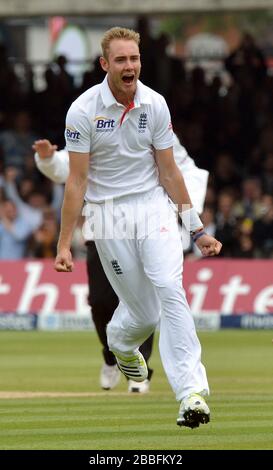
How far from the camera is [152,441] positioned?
31.3ft

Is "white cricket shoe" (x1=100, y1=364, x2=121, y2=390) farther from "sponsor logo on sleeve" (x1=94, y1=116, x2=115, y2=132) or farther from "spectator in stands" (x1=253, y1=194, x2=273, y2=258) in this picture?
"spectator in stands" (x1=253, y1=194, x2=273, y2=258)

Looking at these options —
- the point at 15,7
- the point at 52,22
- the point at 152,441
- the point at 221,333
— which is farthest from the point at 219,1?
the point at 52,22

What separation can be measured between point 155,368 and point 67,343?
159 inches

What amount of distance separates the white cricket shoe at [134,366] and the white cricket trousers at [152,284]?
150 mm

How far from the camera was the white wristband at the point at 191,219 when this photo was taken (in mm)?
10727

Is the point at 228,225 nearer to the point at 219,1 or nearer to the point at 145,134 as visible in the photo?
the point at 219,1

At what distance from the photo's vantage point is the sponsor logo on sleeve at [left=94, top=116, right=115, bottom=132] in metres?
→ 10.5

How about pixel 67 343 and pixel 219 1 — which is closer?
pixel 67 343

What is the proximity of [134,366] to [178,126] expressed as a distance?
55.6 feet

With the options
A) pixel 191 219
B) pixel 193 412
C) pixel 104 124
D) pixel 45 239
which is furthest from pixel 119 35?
pixel 45 239

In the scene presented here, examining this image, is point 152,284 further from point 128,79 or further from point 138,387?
point 138,387

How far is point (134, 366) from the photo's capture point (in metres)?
11.4

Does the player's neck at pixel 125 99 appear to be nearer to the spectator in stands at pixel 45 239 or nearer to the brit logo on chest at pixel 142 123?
the brit logo on chest at pixel 142 123

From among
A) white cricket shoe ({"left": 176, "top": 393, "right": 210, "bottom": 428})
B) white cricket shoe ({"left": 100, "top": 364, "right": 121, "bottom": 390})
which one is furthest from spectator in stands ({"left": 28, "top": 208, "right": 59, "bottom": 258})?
white cricket shoe ({"left": 176, "top": 393, "right": 210, "bottom": 428})
